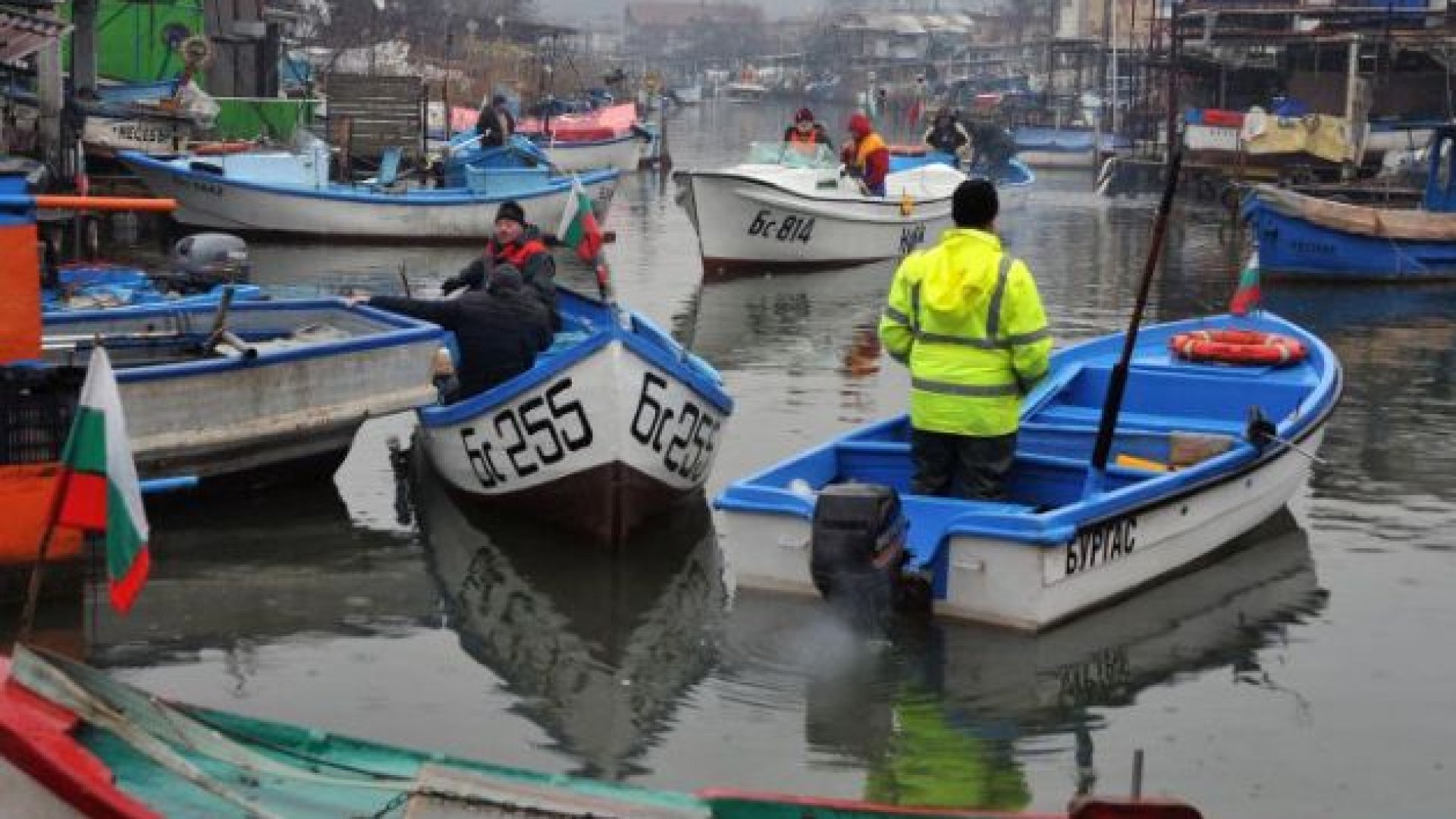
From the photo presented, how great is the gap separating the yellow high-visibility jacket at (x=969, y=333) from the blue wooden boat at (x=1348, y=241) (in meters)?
16.2

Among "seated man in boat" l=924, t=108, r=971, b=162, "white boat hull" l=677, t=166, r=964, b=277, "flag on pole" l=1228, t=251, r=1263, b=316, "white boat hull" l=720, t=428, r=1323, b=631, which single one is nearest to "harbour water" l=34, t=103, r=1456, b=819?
"white boat hull" l=720, t=428, r=1323, b=631

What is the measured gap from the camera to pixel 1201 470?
1021 cm

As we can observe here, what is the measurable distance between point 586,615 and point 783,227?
15.3 m

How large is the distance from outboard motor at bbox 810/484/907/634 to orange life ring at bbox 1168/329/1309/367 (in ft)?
15.6

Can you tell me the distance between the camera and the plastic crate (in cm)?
883

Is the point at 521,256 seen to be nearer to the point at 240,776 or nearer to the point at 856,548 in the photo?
the point at 856,548

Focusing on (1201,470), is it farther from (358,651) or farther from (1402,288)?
(1402,288)

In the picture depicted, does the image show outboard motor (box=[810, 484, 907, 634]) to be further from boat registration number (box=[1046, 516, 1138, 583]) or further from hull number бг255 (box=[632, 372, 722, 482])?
hull number бг255 (box=[632, 372, 722, 482])

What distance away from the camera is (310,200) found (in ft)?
84.9

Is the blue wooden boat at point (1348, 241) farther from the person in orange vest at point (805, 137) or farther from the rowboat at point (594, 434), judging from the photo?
the rowboat at point (594, 434)

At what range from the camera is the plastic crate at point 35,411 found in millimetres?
8828

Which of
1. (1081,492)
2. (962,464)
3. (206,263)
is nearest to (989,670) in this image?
(962,464)

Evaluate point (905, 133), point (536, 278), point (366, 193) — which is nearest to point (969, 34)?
point (905, 133)

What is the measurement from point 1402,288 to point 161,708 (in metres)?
21.0
